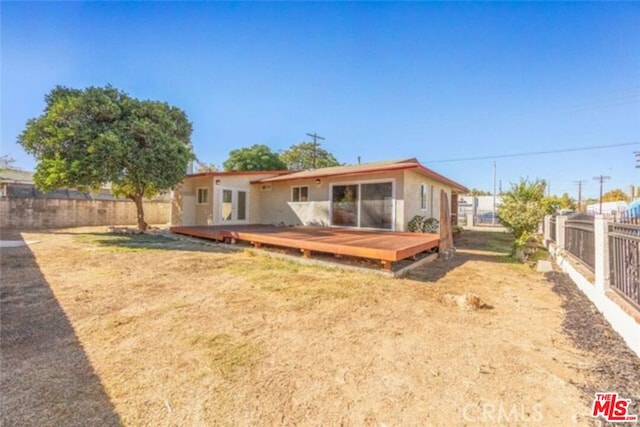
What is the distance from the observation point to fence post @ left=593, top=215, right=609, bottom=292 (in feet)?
12.2

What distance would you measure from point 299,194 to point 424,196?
486 cm

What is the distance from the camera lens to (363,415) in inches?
76.7

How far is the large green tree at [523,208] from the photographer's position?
8547mm

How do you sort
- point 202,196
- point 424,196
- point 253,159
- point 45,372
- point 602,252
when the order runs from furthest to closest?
point 253,159 → point 202,196 → point 424,196 → point 602,252 → point 45,372

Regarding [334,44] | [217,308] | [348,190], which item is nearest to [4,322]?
[217,308]

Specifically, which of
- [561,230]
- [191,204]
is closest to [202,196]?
[191,204]

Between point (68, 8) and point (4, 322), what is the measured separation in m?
7.17

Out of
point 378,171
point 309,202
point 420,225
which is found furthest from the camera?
point 309,202

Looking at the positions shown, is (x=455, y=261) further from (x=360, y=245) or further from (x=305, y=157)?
(x=305, y=157)

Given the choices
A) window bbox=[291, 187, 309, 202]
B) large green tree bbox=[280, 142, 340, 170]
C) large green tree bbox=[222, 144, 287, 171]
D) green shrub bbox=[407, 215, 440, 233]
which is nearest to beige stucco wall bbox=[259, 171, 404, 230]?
window bbox=[291, 187, 309, 202]

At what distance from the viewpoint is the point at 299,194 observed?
1212 cm

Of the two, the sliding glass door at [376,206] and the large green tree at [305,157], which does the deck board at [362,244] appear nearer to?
the sliding glass door at [376,206]

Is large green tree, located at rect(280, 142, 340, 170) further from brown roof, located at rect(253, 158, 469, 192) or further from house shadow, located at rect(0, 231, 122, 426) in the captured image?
house shadow, located at rect(0, 231, 122, 426)

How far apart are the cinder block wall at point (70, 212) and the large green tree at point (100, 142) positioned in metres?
6.42
